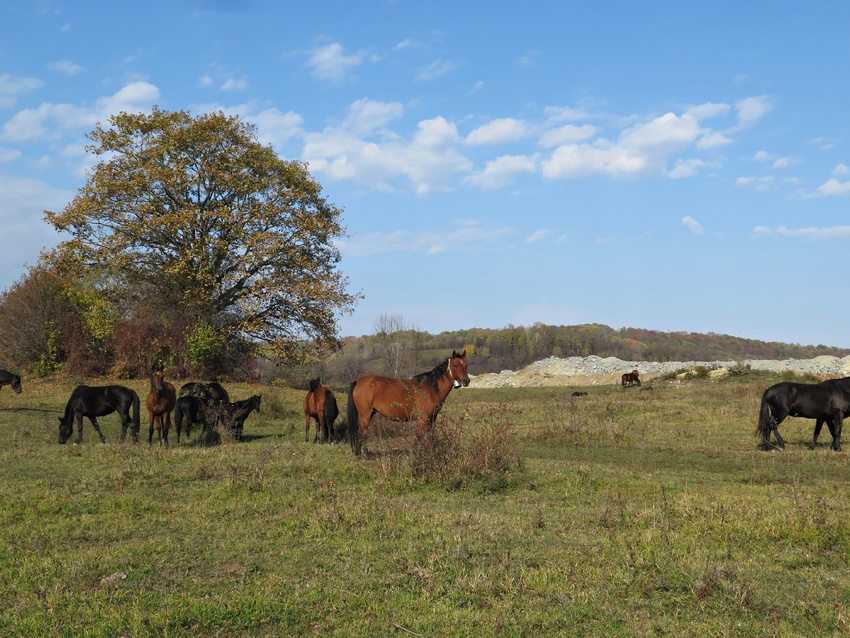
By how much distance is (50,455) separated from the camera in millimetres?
14219

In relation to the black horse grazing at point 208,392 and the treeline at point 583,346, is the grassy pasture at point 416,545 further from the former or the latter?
the treeline at point 583,346

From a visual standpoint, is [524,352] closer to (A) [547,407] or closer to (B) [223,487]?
(A) [547,407]

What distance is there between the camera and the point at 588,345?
401 feet

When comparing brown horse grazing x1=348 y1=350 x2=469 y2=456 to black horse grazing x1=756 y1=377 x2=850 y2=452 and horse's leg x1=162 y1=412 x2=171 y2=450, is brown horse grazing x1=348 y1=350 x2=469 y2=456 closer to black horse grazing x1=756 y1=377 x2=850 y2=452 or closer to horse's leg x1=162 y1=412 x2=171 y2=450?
horse's leg x1=162 y1=412 x2=171 y2=450

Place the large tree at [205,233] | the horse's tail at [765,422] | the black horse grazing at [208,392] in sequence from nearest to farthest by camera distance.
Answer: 1. the horse's tail at [765,422]
2. the black horse grazing at [208,392]
3. the large tree at [205,233]

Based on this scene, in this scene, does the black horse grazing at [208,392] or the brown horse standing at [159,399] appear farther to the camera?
the black horse grazing at [208,392]

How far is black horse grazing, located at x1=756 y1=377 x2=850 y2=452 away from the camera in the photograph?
54.3 feet

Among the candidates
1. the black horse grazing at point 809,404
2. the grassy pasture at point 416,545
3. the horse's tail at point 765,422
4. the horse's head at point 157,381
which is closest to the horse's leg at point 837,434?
the black horse grazing at point 809,404

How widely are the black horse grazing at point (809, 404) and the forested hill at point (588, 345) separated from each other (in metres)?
85.9

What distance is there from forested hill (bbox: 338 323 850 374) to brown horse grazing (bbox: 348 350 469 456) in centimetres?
8885

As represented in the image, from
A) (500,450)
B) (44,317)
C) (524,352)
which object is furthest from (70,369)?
(524,352)

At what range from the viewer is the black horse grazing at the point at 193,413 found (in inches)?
724

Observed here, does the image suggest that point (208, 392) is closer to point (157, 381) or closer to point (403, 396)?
point (157, 381)

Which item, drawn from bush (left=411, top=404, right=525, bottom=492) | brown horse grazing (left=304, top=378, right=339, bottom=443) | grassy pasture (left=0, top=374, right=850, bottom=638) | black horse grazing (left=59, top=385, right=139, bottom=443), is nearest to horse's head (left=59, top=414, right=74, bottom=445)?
black horse grazing (left=59, top=385, right=139, bottom=443)
